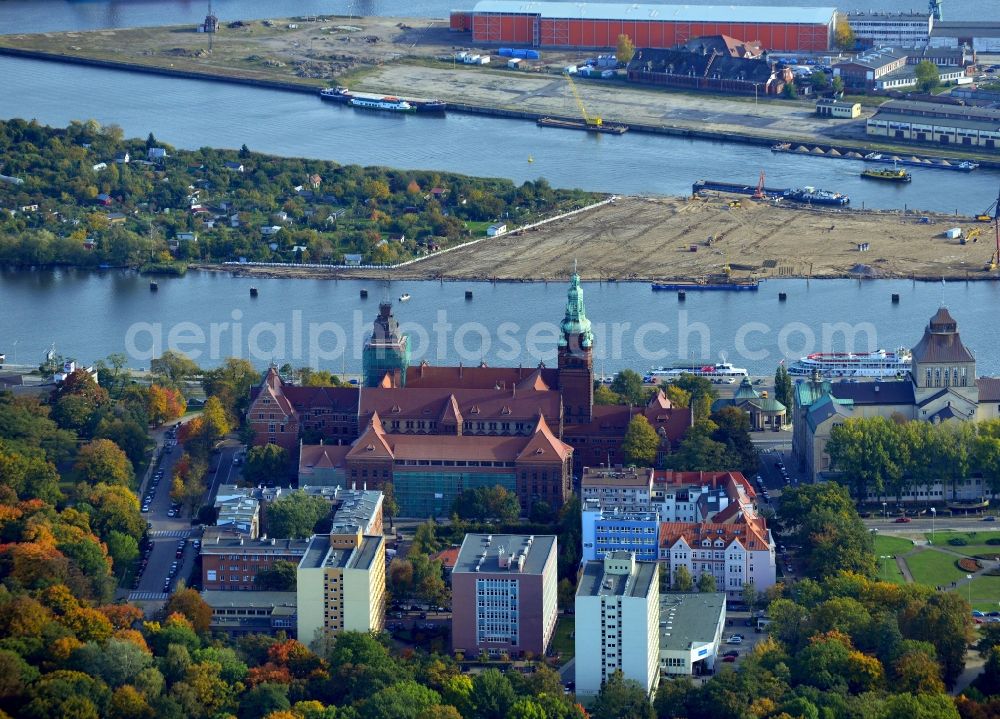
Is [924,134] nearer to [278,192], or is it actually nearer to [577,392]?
[278,192]

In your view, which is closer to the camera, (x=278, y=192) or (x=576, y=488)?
(x=576, y=488)

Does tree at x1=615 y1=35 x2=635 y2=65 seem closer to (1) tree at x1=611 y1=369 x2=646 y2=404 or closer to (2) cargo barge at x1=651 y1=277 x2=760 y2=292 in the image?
(2) cargo barge at x1=651 y1=277 x2=760 y2=292

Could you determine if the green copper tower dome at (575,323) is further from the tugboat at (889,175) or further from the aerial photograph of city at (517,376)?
the tugboat at (889,175)

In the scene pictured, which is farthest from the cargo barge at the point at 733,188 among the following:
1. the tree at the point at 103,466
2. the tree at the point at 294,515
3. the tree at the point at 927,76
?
the tree at the point at 294,515

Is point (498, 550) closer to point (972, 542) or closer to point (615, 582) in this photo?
point (615, 582)

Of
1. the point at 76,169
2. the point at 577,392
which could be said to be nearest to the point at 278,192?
the point at 76,169

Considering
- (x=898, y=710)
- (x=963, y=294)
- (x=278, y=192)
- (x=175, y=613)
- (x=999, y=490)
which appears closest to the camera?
(x=898, y=710)
